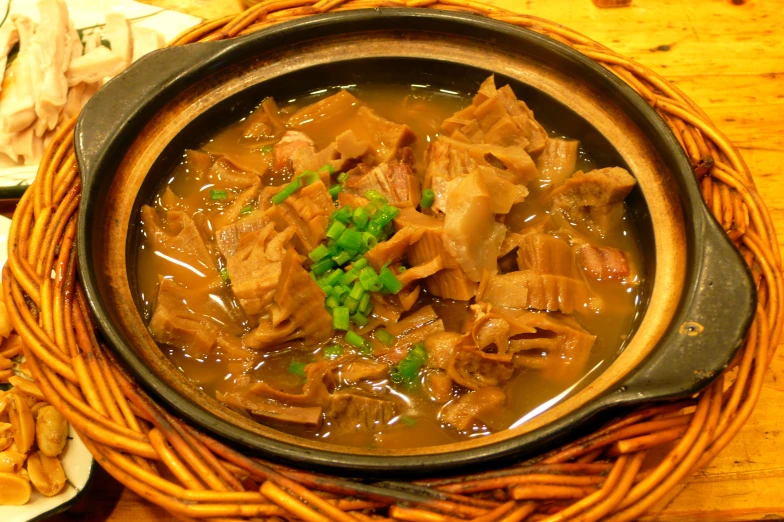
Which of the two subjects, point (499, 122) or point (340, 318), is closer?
point (340, 318)

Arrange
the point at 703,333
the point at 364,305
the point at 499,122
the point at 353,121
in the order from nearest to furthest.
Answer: the point at 703,333, the point at 364,305, the point at 499,122, the point at 353,121

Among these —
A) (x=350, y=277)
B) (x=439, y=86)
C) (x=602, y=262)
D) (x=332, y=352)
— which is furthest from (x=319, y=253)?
(x=439, y=86)

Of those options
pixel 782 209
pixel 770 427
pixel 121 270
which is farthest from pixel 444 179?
pixel 782 209

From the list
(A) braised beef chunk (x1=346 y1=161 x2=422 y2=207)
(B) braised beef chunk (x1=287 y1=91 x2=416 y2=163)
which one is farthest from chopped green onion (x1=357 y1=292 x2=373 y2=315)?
(B) braised beef chunk (x1=287 y1=91 x2=416 y2=163)

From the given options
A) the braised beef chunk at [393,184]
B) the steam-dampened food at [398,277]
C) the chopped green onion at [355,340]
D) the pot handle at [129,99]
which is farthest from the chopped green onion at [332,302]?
the pot handle at [129,99]

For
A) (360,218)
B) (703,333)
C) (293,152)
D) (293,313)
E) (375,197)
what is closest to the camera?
(703,333)

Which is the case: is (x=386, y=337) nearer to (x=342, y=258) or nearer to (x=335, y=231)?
(x=342, y=258)

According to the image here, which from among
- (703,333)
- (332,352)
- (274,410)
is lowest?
(274,410)
